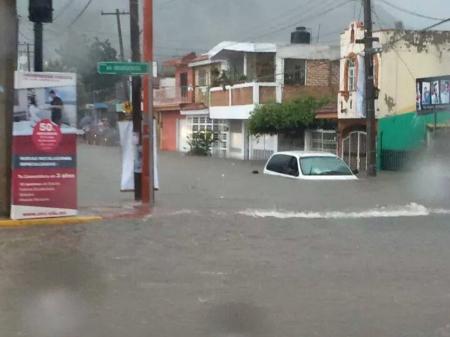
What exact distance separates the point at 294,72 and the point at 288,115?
204 inches

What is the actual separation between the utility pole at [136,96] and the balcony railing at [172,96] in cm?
3652

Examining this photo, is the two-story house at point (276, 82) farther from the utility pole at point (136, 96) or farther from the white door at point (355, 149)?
the utility pole at point (136, 96)

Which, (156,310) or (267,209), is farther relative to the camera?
(267,209)

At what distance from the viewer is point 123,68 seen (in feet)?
46.3

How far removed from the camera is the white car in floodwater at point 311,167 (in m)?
21.2

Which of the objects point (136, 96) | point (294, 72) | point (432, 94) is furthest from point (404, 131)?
point (136, 96)

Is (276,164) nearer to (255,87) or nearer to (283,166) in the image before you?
(283,166)

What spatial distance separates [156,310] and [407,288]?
2.67 meters

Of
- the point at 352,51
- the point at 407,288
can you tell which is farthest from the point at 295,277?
the point at 352,51

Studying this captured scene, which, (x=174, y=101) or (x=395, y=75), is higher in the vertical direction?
(x=174, y=101)

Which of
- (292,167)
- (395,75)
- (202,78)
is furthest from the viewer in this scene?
(202,78)

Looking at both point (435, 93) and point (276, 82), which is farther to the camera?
point (276, 82)

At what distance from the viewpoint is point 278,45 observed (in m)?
41.4

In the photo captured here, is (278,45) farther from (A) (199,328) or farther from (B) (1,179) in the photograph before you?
(A) (199,328)
